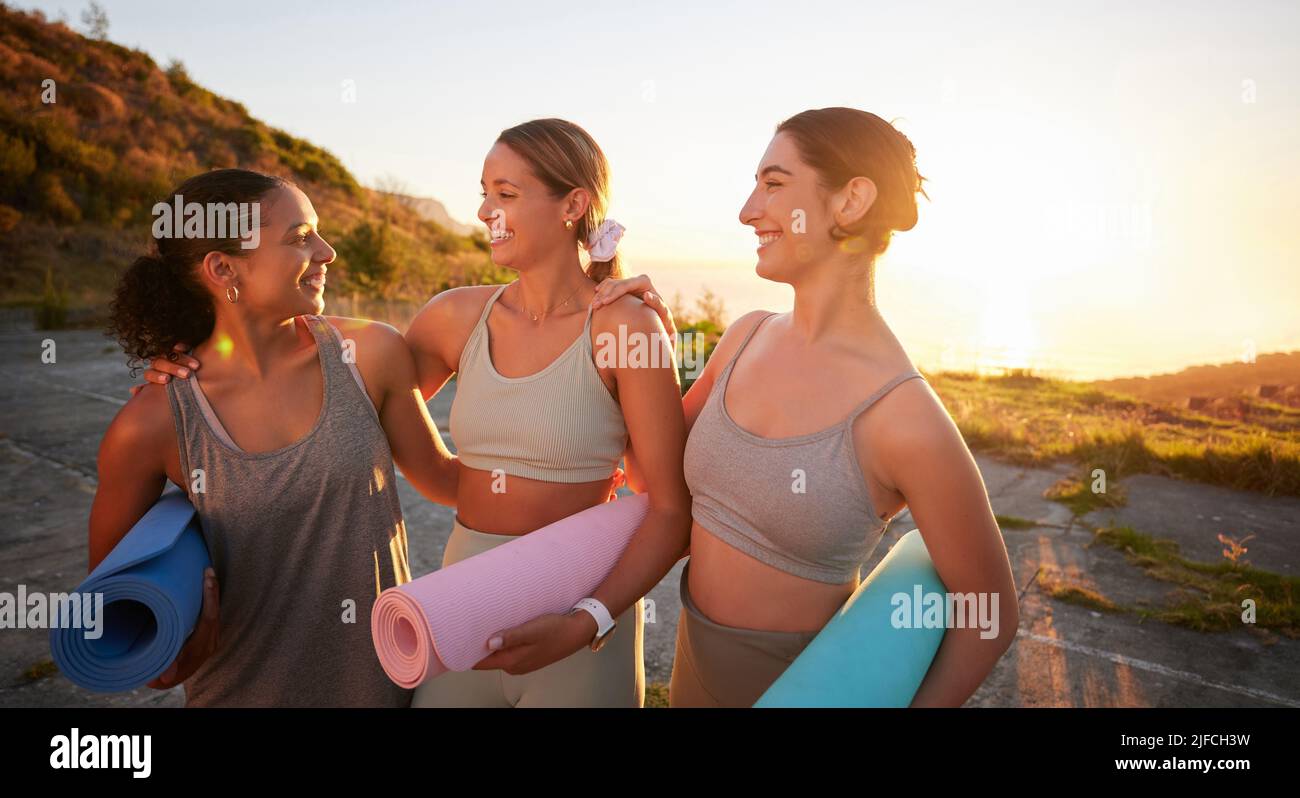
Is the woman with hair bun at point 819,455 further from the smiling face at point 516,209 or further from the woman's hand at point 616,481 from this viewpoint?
the smiling face at point 516,209

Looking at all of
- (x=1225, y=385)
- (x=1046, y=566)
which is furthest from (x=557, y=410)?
(x=1225, y=385)

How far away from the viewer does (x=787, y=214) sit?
198 centimetres

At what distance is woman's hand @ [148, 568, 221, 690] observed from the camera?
1978mm

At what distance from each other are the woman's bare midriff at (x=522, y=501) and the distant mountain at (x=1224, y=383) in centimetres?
1157

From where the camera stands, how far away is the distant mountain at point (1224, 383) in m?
11.1

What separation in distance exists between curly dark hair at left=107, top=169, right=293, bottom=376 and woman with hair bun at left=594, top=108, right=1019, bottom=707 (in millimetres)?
1399

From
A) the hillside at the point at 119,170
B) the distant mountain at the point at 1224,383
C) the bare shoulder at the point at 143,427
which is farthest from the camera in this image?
the hillside at the point at 119,170

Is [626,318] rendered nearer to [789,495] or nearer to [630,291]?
[630,291]

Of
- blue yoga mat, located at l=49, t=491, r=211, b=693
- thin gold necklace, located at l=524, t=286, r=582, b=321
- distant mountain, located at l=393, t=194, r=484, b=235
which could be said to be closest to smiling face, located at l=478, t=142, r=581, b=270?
thin gold necklace, located at l=524, t=286, r=582, b=321

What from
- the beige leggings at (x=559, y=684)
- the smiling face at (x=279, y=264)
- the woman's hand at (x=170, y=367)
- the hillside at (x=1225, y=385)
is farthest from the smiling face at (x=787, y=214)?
the hillside at (x=1225, y=385)

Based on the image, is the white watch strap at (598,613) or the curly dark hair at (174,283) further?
the curly dark hair at (174,283)

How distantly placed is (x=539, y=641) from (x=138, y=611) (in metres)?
1.01
